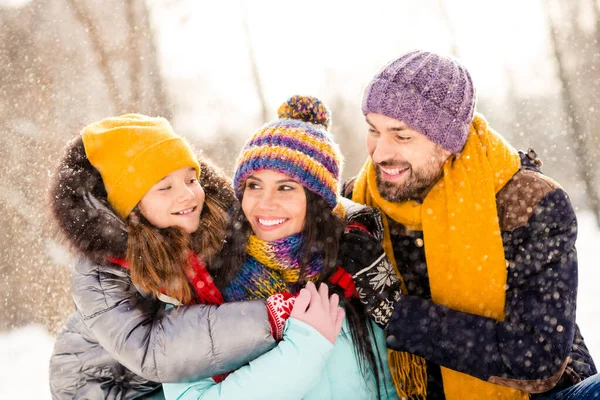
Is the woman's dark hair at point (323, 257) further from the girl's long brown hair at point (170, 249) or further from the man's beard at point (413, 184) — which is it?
the man's beard at point (413, 184)

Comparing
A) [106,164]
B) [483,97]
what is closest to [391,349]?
[106,164]

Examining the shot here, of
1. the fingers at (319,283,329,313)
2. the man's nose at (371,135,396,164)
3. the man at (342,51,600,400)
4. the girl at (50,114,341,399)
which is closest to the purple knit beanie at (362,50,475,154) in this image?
the man at (342,51,600,400)

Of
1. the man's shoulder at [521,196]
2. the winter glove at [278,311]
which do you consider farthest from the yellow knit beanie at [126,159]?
the man's shoulder at [521,196]

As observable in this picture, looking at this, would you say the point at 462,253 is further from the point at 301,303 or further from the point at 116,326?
the point at 116,326

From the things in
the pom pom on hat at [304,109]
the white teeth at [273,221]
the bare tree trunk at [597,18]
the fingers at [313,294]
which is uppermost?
the pom pom on hat at [304,109]

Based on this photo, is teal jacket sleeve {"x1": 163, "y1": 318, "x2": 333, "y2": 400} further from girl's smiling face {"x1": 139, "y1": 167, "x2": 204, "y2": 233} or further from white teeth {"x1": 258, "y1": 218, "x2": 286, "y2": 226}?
girl's smiling face {"x1": 139, "y1": 167, "x2": 204, "y2": 233}

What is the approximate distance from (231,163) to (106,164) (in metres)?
6.69

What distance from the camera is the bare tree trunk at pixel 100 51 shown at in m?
8.05

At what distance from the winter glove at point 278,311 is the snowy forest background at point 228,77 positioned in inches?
141

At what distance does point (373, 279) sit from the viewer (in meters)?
2.22

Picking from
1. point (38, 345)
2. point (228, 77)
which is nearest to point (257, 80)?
point (228, 77)

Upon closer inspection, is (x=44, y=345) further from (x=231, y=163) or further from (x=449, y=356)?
(x=449, y=356)

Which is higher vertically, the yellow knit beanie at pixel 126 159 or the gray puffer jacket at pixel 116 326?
the yellow knit beanie at pixel 126 159

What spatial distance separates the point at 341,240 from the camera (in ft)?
7.78
